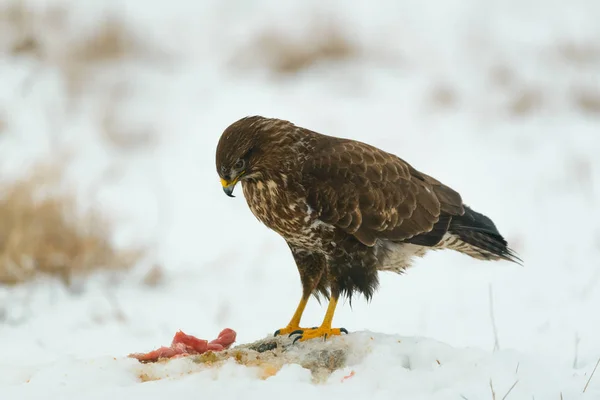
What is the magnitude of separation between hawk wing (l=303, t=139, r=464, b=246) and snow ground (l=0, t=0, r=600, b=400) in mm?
555

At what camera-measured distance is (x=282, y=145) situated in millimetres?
3787

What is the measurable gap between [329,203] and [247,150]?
1.43 feet

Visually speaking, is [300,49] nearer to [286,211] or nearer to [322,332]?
[286,211]

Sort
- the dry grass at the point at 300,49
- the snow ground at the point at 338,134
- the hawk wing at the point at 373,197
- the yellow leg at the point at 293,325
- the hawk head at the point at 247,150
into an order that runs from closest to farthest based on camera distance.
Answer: the snow ground at the point at 338,134
the hawk head at the point at 247,150
the hawk wing at the point at 373,197
the yellow leg at the point at 293,325
the dry grass at the point at 300,49

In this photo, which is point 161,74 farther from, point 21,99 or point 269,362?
point 269,362

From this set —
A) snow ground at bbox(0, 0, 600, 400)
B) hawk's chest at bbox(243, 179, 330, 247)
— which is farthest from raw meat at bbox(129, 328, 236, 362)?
hawk's chest at bbox(243, 179, 330, 247)

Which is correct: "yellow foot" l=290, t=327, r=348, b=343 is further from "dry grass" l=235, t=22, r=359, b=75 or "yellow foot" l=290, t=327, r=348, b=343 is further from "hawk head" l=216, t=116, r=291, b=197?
"dry grass" l=235, t=22, r=359, b=75

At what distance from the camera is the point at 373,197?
3865 millimetres

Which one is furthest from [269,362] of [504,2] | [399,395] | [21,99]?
[504,2]

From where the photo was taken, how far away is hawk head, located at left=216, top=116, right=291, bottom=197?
360 cm

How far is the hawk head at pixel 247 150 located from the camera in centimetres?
360

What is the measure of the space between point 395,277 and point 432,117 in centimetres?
376

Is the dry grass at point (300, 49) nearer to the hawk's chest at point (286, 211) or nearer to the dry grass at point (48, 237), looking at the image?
the dry grass at point (48, 237)

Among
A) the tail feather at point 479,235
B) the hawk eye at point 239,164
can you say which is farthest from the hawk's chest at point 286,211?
the tail feather at point 479,235
